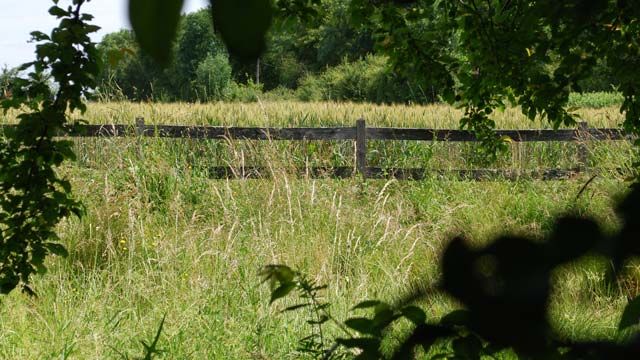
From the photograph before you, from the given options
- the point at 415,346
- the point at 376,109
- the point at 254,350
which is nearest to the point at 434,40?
the point at 254,350

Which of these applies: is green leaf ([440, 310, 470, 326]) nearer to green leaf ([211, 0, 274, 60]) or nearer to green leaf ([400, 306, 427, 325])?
green leaf ([400, 306, 427, 325])

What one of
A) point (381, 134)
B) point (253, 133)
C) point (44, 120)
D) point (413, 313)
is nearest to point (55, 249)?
point (44, 120)

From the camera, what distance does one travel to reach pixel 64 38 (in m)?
1.47

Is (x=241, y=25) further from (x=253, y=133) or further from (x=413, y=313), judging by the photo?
(x=253, y=133)

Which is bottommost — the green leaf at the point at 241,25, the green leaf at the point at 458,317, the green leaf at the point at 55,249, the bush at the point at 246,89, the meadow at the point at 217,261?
the meadow at the point at 217,261

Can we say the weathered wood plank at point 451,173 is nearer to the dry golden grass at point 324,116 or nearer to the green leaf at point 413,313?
the dry golden grass at point 324,116

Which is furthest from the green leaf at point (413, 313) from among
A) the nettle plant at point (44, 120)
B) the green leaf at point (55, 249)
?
the green leaf at point (55, 249)

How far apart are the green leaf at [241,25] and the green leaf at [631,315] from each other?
361 mm

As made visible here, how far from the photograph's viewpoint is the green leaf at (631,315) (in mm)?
550

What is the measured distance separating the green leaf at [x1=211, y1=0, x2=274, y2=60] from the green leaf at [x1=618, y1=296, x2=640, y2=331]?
0.36 m

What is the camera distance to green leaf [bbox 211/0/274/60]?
321 millimetres

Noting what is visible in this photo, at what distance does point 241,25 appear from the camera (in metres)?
0.32

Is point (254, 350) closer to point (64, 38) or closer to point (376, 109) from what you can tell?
point (64, 38)

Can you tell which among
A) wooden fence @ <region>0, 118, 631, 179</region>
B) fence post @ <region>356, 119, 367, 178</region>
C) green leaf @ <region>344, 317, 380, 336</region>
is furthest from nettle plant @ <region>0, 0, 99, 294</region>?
fence post @ <region>356, 119, 367, 178</region>
